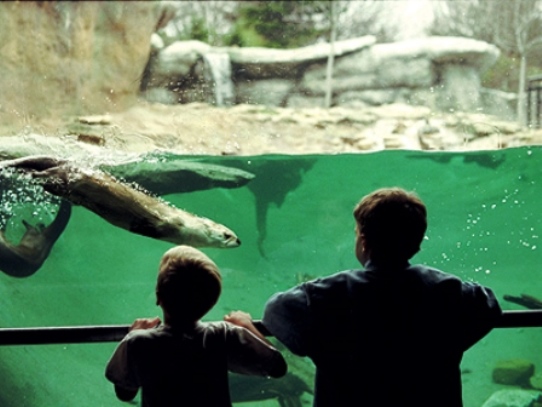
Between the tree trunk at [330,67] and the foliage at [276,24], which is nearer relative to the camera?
the foliage at [276,24]

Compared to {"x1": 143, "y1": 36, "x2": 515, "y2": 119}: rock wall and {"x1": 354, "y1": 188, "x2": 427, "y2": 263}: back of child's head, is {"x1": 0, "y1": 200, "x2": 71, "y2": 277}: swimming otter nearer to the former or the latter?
{"x1": 143, "y1": 36, "x2": 515, "y2": 119}: rock wall

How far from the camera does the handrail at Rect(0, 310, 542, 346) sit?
157 centimetres

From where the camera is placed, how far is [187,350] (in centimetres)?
152

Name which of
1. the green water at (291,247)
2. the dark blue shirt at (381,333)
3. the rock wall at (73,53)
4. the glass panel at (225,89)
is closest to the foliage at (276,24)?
the glass panel at (225,89)

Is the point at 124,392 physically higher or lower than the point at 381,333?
lower

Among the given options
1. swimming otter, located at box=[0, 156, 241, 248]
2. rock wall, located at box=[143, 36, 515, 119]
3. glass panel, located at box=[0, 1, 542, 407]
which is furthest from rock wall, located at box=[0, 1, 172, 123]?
swimming otter, located at box=[0, 156, 241, 248]

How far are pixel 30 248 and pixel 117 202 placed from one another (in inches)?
84.7

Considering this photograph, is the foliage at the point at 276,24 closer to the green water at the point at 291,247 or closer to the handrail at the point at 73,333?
the green water at the point at 291,247

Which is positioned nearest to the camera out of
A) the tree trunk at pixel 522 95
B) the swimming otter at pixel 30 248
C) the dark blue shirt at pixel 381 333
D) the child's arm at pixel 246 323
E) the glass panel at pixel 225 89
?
the dark blue shirt at pixel 381 333

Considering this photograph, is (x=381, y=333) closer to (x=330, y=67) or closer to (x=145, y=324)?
(x=145, y=324)

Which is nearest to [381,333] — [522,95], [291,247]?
[522,95]

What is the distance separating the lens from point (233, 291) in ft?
54.0

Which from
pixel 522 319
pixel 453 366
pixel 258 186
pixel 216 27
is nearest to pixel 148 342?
pixel 453 366

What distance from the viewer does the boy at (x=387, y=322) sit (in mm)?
1479
